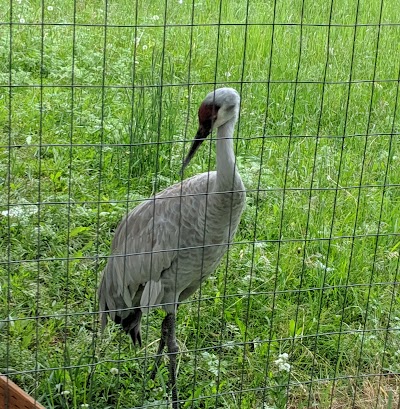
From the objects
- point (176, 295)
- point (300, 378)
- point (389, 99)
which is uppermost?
point (389, 99)

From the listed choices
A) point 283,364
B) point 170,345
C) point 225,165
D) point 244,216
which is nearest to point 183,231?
point 225,165

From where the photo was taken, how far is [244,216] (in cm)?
503

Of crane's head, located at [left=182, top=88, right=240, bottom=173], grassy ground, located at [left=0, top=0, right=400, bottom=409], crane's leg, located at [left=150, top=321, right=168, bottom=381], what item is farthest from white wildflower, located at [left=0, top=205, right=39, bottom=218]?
crane's head, located at [left=182, top=88, right=240, bottom=173]

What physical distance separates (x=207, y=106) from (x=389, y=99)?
117 inches

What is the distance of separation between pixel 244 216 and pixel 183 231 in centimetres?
132

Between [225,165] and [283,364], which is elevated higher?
[225,165]

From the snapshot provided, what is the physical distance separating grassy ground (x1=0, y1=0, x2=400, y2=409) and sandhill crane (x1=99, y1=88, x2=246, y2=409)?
17cm

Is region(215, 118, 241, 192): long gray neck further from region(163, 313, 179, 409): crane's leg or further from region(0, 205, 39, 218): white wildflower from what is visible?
region(0, 205, 39, 218): white wildflower

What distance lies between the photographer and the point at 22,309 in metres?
4.02

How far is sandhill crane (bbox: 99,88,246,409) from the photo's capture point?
3682 millimetres

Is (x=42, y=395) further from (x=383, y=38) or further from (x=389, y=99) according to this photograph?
(x=383, y=38)

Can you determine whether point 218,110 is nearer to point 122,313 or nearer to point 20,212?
point 122,313

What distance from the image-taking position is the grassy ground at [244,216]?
3.45 meters

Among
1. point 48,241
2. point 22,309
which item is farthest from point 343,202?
point 22,309
